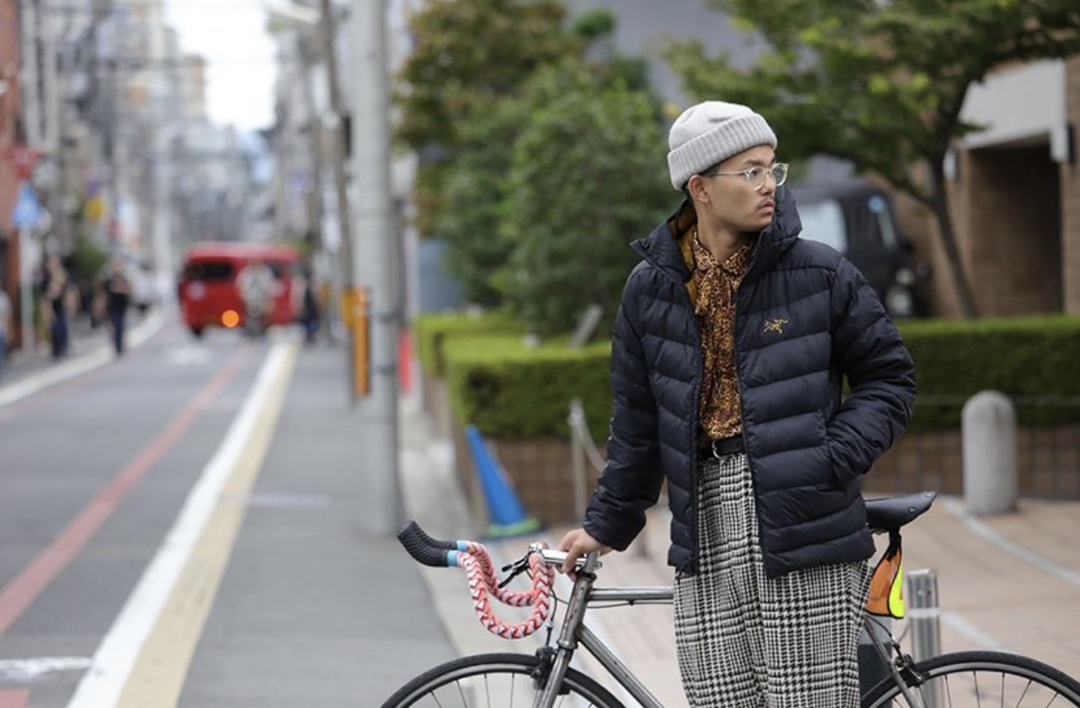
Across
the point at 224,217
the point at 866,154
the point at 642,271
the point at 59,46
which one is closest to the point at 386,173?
the point at 866,154

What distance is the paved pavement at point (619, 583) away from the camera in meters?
8.62

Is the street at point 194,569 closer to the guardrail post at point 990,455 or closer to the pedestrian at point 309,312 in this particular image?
the guardrail post at point 990,455

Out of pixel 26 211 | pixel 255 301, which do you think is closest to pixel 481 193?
pixel 26 211

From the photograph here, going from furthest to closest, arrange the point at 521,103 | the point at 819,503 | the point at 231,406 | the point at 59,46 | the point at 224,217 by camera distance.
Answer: the point at 224,217 → the point at 59,46 → the point at 231,406 → the point at 521,103 → the point at 819,503

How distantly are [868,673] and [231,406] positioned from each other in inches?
886

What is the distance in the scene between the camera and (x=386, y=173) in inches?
555

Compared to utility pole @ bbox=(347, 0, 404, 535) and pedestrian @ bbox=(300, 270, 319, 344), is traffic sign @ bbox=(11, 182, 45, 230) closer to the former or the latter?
pedestrian @ bbox=(300, 270, 319, 344)

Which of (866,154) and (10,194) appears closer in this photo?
(866,154)

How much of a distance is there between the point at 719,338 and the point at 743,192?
0.31 m

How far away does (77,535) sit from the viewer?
13375 mm

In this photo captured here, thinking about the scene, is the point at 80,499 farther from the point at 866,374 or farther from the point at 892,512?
the point at 866,374

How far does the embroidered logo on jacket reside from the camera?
4227mm

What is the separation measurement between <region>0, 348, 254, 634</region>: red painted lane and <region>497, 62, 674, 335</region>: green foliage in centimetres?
373

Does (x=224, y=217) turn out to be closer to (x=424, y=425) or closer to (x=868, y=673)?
(x=424, y=425)
